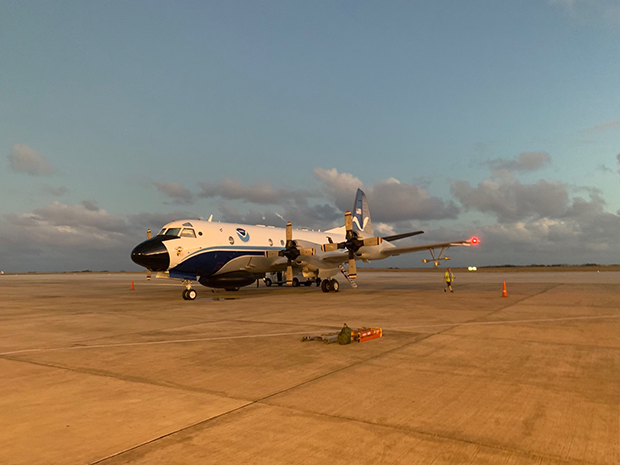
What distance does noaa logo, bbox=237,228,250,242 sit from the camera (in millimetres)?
23375

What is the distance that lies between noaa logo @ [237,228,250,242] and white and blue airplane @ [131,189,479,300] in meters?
0.06

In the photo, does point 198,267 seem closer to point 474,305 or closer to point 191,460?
point 474,305

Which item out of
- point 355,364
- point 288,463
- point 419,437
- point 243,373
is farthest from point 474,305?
point 288,463

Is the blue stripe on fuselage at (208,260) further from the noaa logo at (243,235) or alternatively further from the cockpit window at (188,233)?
the cockpit window at (188,233)

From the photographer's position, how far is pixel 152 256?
1911cm

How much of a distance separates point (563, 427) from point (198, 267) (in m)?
18.6

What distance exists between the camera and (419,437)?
4168 mm

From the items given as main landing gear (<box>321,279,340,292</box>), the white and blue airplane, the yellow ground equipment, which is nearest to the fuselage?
the white and blue airplane

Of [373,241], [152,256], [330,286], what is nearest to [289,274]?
[330,286]

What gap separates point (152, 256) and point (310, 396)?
1553 centimetres

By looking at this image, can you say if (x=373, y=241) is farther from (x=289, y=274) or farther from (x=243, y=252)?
(x=243, y=252)

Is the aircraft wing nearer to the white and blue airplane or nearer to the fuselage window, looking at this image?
the white and blue airplane

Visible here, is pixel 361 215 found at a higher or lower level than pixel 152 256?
higher

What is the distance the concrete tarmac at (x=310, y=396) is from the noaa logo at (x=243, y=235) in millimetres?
12400
